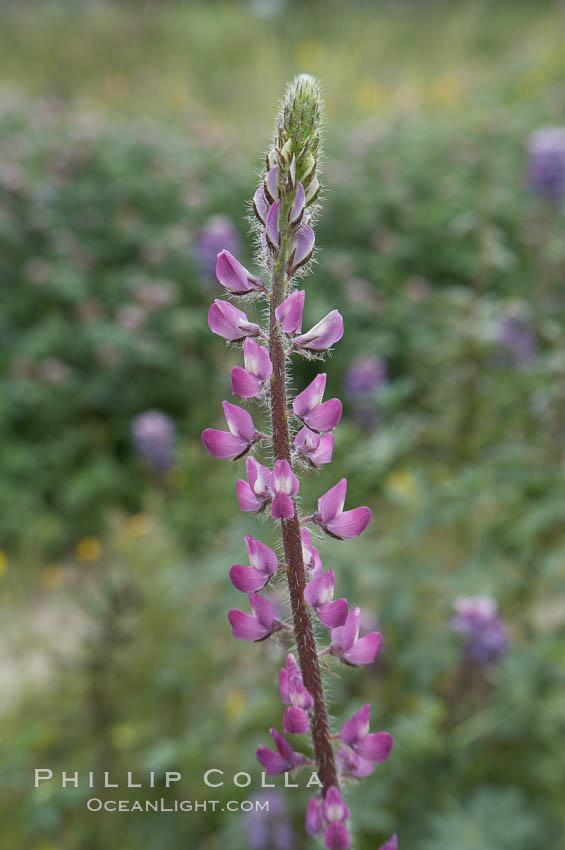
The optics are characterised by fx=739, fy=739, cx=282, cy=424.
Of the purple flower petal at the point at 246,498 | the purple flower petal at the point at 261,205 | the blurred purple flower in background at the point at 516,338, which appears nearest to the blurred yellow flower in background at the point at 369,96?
the blurred purple flower in background at the point at 516,338

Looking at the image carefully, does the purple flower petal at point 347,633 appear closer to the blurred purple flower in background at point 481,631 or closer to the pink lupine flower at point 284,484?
the pink lupine flower at point 284,484

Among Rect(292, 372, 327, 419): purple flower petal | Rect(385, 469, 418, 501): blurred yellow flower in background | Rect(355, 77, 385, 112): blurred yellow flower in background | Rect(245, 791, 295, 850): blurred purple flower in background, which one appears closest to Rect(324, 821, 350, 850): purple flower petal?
Rect(292, 372, 327, 419): purple flower petal

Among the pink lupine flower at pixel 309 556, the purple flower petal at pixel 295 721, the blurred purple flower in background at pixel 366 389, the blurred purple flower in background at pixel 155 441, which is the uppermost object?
the blurred purple flower in background at pixel 155 441

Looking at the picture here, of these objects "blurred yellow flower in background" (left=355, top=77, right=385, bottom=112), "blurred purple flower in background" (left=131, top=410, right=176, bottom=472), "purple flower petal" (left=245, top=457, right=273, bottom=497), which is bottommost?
"purple flower petal" (left=245, top=457, right=273, bottom=497)

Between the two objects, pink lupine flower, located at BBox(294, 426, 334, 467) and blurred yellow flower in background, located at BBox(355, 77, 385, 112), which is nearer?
pink lupine flower, located at BBox(294, 426, 334, 467)

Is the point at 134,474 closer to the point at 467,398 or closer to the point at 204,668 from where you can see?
the point at 204,668

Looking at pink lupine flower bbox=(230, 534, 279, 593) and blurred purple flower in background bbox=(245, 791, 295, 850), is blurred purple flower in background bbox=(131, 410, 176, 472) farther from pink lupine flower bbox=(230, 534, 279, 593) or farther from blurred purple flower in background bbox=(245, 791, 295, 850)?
pink lupine flower bbox=(230, 534, 279, 593)

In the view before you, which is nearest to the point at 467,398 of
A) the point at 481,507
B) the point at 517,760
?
the point at 481,507
